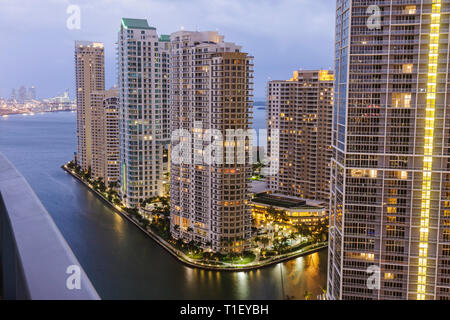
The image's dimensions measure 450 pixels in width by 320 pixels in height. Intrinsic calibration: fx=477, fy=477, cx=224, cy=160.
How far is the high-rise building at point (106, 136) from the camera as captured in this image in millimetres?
23547

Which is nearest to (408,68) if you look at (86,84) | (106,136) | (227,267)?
(227,267)

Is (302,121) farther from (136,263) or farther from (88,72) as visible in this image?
(88,72)

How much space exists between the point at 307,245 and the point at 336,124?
6.53 m

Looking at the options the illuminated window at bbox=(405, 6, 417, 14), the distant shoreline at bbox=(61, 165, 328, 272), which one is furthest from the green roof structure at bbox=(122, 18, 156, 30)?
the illuminated window at bbox=(405, 6, 417, 14)

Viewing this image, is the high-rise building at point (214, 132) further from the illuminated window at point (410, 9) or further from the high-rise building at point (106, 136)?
the high-rise building at point (106, 136)

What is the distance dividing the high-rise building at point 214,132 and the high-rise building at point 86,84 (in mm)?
14709

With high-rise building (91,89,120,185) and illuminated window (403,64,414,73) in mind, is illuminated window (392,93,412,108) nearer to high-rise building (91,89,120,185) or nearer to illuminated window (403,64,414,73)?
illuminated window (403,64,414,73)

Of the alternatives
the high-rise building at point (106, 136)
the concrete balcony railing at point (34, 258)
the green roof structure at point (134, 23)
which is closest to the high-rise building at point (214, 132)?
the green roof structure at point (134, 23)

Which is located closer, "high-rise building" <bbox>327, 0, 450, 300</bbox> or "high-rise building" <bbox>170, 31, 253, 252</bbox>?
"high-rise building" <bbox>327, 0, 450, 300</bbox>

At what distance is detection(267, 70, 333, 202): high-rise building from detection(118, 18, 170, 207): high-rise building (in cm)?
474

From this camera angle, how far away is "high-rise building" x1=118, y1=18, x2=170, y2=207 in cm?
1872

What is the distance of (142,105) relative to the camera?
18.9 metres

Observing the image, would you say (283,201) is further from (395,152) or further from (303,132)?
(395,152)

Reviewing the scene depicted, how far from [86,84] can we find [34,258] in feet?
94.6
